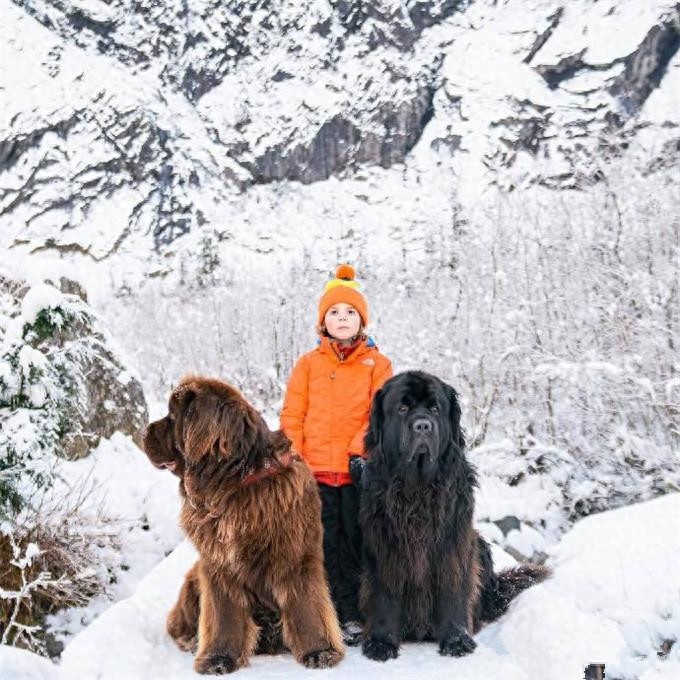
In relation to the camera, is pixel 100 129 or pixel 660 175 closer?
pixel 660 175

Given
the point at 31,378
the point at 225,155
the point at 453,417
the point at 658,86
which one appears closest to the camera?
the point at 453,417

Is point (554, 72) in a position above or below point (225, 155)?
above

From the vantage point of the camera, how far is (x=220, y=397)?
3232 mm

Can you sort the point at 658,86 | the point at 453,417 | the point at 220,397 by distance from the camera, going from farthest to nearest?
the point at 658,86 → the point at 453,417 → the point at 220,397

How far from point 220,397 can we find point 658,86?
114251 mm

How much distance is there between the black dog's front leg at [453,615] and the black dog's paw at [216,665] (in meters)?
1.05

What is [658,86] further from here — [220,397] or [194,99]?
[220,397]

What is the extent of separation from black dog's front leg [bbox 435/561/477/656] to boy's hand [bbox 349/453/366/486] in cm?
77

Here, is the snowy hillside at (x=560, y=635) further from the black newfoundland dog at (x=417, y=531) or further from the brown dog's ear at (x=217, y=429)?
the brown dog's ear at (x=217, y=429)

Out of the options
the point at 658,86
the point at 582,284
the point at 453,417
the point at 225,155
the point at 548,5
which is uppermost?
the point at 548,5

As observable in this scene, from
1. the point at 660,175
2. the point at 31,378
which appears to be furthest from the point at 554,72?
the point at 31,378

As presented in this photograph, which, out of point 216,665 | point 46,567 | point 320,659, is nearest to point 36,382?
point 46,567

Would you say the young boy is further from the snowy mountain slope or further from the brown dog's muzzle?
the brown dog's muzzle

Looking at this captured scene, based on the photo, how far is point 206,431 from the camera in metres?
3.15
